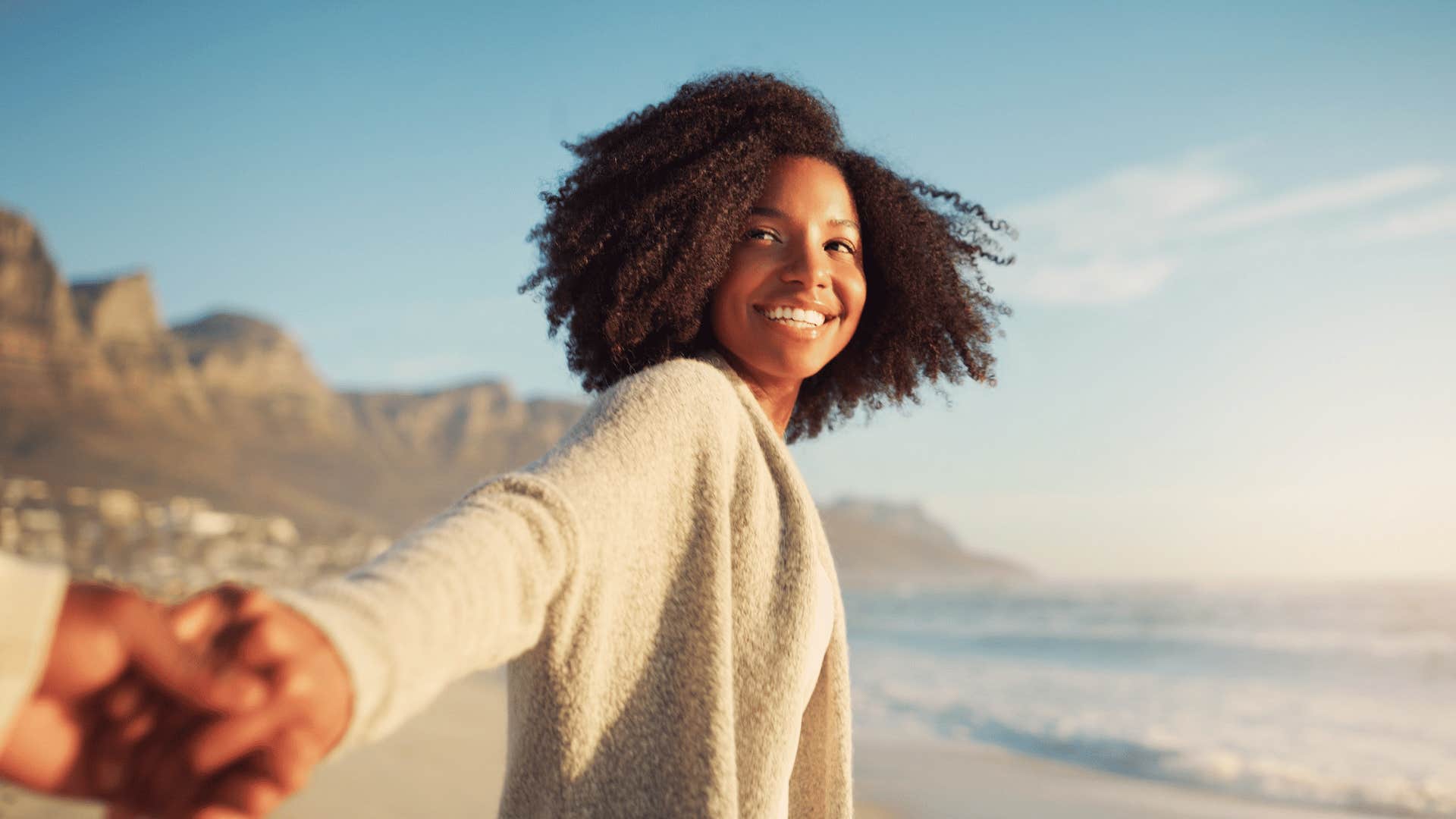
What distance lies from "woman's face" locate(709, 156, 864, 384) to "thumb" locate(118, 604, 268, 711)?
1277 mm

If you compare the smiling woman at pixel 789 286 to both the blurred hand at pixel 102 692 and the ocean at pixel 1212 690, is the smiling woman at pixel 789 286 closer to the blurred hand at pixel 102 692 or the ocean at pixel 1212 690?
the blurred hand at pixel 102 692

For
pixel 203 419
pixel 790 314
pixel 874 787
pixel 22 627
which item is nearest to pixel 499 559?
pixel 22 627

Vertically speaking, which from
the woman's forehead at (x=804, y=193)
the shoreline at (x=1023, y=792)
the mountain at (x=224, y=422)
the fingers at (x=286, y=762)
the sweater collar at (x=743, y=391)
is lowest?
the shoreline at (x=1023, y=792)

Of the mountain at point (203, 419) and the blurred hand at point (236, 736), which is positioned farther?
the mountain at point (203, 419)

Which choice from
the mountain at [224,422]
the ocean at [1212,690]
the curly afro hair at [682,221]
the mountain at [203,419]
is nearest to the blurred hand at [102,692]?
the curly afro hair at [682,221]

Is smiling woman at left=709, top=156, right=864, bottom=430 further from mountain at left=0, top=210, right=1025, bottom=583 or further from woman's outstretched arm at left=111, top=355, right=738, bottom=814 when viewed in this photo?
mountain at left=0, top=210, right=1025, bottom=583

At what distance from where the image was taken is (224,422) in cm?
6794

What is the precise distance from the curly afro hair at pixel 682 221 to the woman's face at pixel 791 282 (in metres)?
0.03

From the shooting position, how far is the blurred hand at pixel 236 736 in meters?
0.65

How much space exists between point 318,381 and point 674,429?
9400 cm

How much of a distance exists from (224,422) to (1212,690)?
2699 inches

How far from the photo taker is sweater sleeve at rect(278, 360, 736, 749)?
29.8 inches

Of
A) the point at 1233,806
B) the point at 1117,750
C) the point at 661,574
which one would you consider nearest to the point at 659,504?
the point at 661,574

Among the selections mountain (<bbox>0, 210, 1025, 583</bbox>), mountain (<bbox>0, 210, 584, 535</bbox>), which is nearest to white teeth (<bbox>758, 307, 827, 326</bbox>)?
mountain (<bbox>0, 210, 1025, 583</bbox>)
